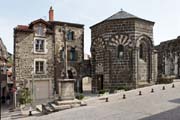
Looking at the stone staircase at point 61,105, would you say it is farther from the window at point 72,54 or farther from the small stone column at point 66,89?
the window at point 72,54

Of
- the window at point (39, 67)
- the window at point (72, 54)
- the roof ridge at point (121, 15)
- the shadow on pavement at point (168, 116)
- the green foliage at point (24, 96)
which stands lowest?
the green foliage at point (24, 96)

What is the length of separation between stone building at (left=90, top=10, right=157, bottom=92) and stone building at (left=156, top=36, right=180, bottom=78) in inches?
217

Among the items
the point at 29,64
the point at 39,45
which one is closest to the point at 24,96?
the point at 29,64

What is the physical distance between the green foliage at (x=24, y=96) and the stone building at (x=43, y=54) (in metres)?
1.03

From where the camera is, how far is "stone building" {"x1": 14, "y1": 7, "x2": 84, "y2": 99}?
2294 centimetres

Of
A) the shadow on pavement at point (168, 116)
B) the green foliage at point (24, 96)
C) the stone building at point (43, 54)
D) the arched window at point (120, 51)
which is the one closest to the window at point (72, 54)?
the stone building at point (43, 54)

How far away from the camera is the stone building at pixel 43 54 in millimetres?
22938

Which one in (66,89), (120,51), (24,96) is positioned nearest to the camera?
(66,89)

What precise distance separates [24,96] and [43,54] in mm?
5259

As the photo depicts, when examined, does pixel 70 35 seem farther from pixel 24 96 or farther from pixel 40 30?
pixel 24 96

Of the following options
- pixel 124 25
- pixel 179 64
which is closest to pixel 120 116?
pixel 124 25

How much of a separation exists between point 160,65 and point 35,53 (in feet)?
57.1

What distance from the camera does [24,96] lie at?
20906 millimetres

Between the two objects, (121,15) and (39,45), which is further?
(39,45)
